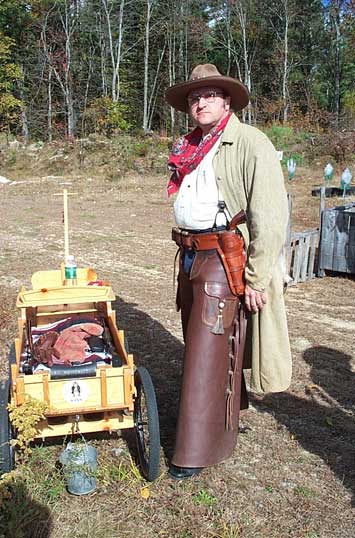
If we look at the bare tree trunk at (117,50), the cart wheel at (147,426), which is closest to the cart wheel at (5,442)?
the cart wheel at (147,426)

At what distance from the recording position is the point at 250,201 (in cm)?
275

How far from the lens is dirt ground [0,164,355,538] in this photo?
107 inches

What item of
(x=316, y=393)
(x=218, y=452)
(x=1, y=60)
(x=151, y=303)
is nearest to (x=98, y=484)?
(x=218, y=452)

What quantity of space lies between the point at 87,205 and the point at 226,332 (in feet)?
41.5

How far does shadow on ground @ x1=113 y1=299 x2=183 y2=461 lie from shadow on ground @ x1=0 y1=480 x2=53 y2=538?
0.83 meters

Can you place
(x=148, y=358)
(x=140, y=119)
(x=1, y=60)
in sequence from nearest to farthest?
(x=148, y=358) → (x=1, y=60) → (x=140, y=119)

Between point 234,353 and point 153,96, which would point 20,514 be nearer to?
point 234,353

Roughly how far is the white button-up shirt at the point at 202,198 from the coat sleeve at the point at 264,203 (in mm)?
175

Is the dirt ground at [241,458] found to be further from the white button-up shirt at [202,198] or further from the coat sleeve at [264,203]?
the white button-up shirt at [202,198]

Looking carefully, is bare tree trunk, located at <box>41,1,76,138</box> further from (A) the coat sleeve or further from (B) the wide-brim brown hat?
(A) the coat sleeve

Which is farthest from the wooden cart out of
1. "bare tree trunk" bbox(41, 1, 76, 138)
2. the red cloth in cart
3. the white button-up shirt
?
"bare tree trunk" bbox(41, 1, 76, 138)

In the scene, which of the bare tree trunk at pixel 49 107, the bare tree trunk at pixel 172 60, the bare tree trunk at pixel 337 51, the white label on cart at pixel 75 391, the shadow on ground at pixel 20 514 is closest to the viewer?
the shadow on ground at pixel 20 514

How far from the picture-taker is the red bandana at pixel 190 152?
291cm

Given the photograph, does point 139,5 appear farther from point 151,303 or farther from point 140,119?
point 151,303
